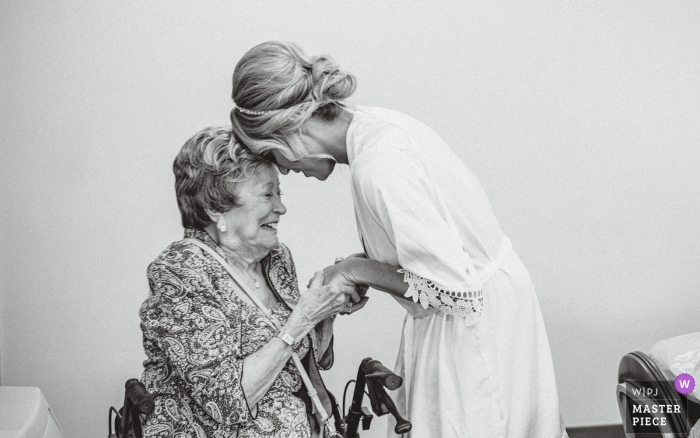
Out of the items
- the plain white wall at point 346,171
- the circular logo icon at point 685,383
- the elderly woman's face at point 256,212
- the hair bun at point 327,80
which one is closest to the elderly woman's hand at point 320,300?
the elderly woman's face at point 256,212

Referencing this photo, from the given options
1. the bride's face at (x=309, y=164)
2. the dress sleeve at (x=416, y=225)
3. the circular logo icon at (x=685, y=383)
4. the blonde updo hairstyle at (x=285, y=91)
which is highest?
the blonde updo hairstyle at (x=285, y=91)

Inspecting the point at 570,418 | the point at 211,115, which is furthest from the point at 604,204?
the point at 211,115

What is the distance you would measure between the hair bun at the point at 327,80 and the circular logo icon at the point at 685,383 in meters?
1.53

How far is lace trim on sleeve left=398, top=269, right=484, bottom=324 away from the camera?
1748mm

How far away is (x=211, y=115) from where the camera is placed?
3.24 metres

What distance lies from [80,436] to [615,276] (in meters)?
2.60

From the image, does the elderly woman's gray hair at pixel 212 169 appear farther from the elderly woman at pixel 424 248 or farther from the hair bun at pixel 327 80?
the hair bun at pixel 327 80

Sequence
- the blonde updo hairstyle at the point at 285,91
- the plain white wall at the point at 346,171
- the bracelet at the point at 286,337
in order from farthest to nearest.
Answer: the plain white wall at the point at 346,171 < the bracelet at the point at 286,337 < the blonde updo hairstyle at the point at 285,91

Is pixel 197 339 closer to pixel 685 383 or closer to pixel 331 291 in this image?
pixel 331 291

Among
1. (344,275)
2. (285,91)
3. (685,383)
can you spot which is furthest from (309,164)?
(685,383)

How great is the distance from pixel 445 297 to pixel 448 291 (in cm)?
2

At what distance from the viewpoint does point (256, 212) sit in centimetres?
212

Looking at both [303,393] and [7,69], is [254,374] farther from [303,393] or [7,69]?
[7,69]

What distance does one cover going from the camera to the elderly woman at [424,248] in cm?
172
